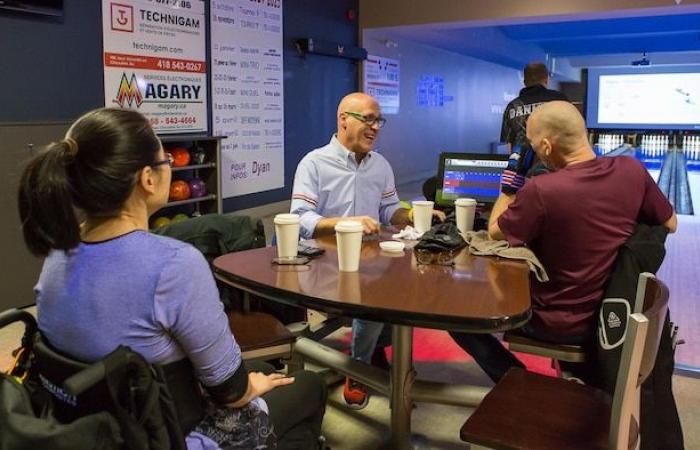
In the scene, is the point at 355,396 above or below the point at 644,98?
below

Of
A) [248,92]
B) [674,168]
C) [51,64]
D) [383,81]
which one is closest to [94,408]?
[51,64]

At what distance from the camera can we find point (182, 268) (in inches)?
45.3

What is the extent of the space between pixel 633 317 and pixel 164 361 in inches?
34.9

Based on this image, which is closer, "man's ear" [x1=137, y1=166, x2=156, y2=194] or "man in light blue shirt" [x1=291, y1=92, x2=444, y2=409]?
"man's ear" [x1=137, y1=166, x2=156, y2=194]

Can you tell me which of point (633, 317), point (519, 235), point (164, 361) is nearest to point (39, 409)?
point (164, 361)

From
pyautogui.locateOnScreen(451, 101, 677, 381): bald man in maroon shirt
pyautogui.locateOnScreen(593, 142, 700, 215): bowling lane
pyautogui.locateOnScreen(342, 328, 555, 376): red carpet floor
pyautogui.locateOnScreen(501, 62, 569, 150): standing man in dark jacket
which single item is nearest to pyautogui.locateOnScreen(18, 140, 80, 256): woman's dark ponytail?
pyautogui.locateOnScreen(451, 101, 677, 381): bald man in maroon shirt

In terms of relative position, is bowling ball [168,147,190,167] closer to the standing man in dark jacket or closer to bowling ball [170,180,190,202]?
bowling ball [170,180,190,202]

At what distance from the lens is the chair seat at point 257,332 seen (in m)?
2.08

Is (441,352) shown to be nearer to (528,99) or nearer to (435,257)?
(435,257)

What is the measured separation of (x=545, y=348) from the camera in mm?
1988

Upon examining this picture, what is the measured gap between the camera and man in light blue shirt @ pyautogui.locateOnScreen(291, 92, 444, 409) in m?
2.58

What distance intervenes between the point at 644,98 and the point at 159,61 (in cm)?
1353

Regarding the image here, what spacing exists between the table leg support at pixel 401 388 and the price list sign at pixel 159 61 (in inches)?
127

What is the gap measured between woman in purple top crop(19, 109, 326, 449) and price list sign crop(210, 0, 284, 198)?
166 inches
